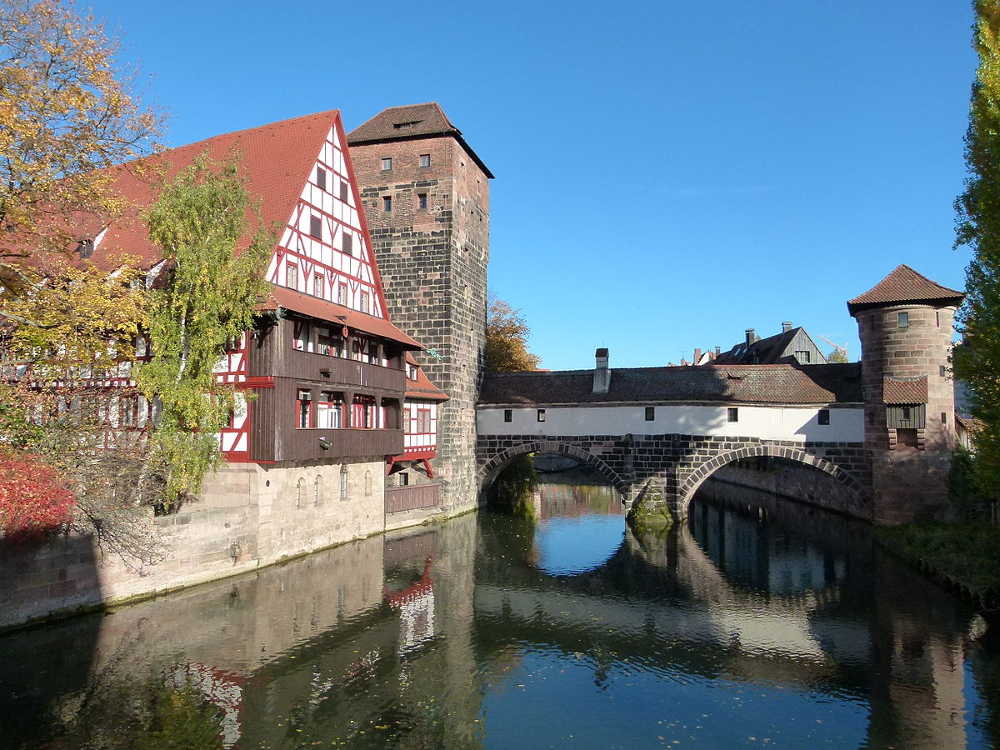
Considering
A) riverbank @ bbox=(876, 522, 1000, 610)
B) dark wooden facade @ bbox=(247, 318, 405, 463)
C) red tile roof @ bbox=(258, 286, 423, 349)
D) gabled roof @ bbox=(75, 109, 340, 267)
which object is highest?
gabled roof @ bbox=(75, 109, 340, 267)

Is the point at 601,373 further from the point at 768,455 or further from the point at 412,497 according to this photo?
the point at 412,497

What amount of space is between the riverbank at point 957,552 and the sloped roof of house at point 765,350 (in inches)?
782

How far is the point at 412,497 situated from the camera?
28.8 m

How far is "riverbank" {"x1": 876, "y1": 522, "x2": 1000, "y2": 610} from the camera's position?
17.3 meters

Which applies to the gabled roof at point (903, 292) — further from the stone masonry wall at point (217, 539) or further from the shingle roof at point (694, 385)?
the stone masonry wall at point (217, 539)

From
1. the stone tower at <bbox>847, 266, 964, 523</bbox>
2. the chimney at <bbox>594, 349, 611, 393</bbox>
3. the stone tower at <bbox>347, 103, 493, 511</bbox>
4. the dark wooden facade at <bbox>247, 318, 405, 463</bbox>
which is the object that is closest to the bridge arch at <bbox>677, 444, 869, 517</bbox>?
the stone tower at <bbox>847, 266, 964, 523</bbox>

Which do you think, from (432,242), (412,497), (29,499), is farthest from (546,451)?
(29,499)

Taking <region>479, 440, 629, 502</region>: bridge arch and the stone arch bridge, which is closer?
the stone arch bridge

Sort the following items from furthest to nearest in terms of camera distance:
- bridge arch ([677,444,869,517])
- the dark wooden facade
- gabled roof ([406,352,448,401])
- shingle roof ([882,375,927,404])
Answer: bridge arch ([677,444,869,517]) → gabled roof ([406,352,448,401]) → shingle roof ([882,375,927,404]) → the dark wooden facade

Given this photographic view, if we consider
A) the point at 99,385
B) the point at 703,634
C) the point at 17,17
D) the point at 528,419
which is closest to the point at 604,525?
the point at 528,419

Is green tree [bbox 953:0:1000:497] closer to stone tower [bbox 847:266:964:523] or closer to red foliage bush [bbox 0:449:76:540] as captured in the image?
stone tower [bbox 847:266:964:523]

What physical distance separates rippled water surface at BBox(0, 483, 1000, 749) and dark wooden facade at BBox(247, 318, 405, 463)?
3505 mm

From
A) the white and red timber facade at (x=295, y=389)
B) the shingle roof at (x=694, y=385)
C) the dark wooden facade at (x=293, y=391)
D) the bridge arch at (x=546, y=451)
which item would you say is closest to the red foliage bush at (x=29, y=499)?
the white and red timber facade at (x=295, y=389)

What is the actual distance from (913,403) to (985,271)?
11.1 m
